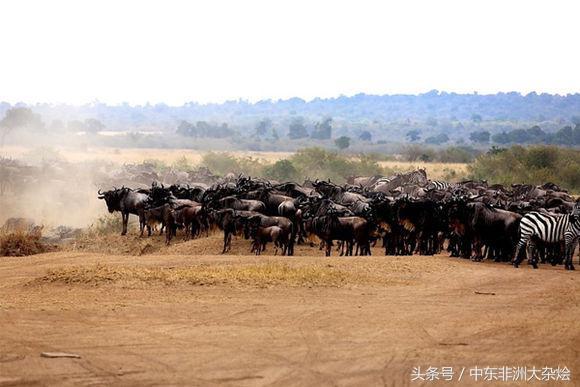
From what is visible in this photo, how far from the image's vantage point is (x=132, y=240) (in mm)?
25578

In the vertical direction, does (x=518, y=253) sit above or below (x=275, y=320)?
below

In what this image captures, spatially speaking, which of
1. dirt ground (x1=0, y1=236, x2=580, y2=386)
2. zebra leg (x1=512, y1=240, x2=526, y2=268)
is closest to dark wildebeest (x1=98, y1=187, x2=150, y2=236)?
dirt ground (x1=0, y1=236, x2=580, y2=386)

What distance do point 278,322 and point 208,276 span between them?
3346 millimetres

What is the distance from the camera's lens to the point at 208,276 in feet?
50.6

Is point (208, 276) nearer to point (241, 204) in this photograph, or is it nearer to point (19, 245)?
point (19, 245)

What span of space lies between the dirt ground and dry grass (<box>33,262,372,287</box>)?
0.04 metres

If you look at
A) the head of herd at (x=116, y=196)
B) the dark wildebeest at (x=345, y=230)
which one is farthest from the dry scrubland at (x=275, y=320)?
the head of herd at (x=116, y=196)

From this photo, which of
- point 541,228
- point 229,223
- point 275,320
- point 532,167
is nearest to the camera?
point 275,320

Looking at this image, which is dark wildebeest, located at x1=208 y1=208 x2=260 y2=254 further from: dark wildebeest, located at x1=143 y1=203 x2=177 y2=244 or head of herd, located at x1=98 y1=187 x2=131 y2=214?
head of herd, located at x1=98 y1=187 x2=131 y2=214

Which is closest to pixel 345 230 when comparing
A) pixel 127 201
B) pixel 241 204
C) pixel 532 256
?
pixel 241 204

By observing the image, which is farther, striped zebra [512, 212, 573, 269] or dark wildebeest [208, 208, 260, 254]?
dark wildebeest [208, 208, 260, 254]

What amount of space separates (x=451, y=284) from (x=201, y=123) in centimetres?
13292

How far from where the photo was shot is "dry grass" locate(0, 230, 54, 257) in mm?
21297

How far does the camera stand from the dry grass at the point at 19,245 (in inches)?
838
